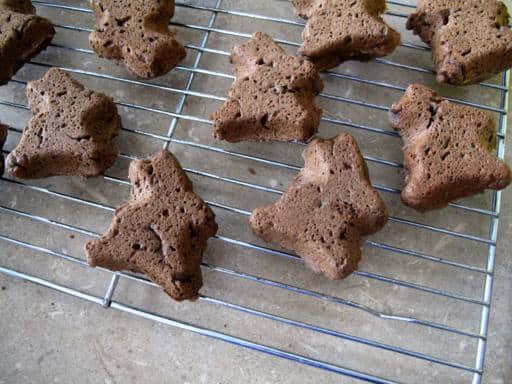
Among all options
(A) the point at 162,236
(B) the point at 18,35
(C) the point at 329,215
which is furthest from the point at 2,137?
(C) the point at 329,215

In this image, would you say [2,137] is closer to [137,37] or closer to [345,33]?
[137,37]

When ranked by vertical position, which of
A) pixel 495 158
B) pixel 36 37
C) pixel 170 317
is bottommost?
pixel 170 317

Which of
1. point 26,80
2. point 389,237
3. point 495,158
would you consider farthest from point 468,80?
point 26,80

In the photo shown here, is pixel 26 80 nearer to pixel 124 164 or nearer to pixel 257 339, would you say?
pixel 124 164

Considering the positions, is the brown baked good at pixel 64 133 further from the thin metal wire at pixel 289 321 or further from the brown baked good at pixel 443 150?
the brown baked good at pixel 443 150

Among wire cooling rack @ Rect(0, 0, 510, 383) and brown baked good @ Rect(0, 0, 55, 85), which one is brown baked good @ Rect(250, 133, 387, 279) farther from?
brown baked good @ Rect(0, 0, 55, 85)

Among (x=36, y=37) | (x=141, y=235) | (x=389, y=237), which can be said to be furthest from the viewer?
(x=36, y=37)

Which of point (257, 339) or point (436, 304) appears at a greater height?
point (436, 304)

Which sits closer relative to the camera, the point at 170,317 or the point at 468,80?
the point at 170,317
